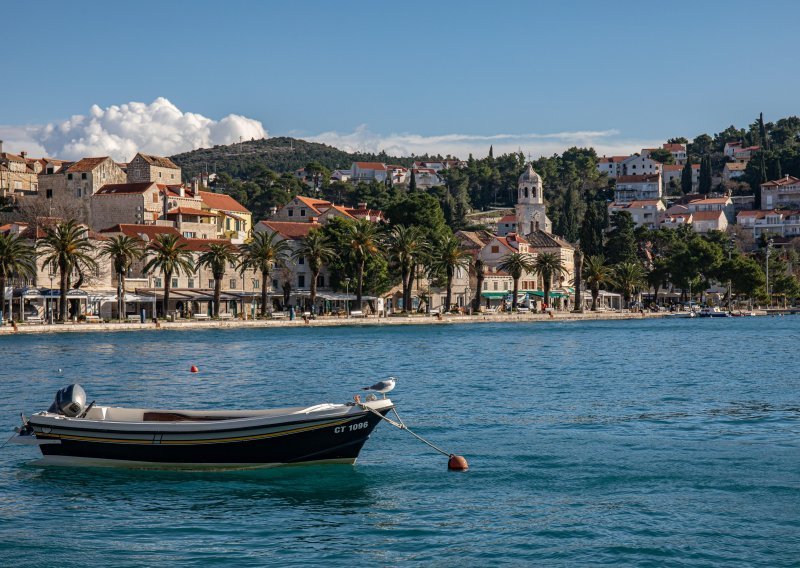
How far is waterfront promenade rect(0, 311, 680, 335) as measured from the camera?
80.7m

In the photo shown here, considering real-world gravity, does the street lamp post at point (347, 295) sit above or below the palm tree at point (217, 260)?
below

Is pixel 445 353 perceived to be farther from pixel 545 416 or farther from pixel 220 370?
pixel 545 416

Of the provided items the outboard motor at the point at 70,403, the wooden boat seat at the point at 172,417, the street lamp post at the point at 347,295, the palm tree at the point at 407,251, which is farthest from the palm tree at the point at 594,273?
the outboard motor at the point at 70,403

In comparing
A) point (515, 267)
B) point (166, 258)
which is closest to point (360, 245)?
point (166, 258)

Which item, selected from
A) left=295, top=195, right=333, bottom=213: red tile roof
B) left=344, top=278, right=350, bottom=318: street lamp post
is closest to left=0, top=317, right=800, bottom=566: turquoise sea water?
left=344, top=278, right=350, bottom=318: street lamp post

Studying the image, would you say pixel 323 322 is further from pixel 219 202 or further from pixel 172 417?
pixel 172 417

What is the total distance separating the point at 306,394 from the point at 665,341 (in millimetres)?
46444

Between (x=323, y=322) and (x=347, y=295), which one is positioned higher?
(x=347, y=295)

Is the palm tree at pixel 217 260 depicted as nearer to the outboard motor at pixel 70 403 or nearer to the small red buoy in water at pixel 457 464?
the outboard motor at pixel 70 403

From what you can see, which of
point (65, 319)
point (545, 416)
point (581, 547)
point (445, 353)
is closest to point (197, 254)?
point (65, 319)

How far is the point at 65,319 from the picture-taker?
84625 mm

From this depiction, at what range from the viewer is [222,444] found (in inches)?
900

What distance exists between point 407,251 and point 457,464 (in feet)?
277

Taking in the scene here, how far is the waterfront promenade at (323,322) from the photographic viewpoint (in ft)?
265
